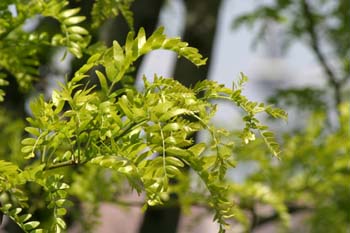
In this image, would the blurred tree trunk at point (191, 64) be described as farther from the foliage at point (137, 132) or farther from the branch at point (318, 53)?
the foliage at point (137, 132)

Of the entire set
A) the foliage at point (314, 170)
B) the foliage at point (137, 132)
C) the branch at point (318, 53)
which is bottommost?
the foliage at point (314, 170)

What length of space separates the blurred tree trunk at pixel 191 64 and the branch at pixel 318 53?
493mm

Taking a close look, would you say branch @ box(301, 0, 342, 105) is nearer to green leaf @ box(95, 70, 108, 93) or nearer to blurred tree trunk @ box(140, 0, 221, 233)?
blurred tree trunk @ box(140, 0, 221, 233)

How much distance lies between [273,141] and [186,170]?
2071 millimetres

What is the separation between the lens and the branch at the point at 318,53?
3750mm

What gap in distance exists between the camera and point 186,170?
10.2 ft

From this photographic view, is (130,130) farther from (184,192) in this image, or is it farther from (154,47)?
(184,192)

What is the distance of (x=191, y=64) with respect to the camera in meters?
3.37

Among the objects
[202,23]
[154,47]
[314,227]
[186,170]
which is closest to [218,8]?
[202,23]

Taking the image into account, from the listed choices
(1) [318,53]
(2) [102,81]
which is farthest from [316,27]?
(2) [102,81]

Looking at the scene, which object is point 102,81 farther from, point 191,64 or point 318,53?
point 318,53

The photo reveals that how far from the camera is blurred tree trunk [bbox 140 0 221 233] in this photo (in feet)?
10.9

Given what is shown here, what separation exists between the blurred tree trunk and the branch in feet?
1.62

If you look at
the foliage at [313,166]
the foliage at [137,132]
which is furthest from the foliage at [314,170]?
the foliage at [137,132]
